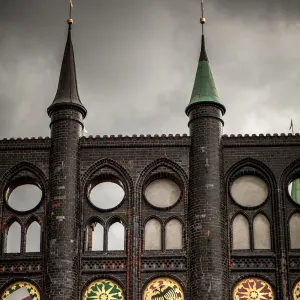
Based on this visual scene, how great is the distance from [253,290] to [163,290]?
146 inches

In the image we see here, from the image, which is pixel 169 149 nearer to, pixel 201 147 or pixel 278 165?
pixel 201 147

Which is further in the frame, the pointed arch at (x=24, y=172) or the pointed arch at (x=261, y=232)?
the pointed arch at (x=24, y=172)

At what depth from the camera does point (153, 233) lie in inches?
1786

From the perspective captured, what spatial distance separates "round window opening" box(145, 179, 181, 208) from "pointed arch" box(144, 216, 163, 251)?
738 mm

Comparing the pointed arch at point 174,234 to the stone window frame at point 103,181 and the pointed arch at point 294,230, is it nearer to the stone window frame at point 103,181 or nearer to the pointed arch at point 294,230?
the stone window frame at point 103,181

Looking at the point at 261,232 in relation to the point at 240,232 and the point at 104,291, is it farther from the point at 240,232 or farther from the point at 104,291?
the point at 104,291

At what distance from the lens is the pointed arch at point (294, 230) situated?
4510 centimetres

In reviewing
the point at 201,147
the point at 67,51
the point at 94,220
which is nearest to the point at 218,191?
the point at 201,147

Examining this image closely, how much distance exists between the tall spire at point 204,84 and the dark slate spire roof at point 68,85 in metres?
5.07

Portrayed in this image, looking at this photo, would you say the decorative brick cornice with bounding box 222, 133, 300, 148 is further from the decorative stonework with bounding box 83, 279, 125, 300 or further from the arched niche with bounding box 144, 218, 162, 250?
the decorative stonework with bounding box 83, 279, 125, 300

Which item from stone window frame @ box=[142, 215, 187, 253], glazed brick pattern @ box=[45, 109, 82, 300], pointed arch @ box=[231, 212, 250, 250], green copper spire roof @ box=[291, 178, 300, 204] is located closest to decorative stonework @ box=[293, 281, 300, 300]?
pointed arch @ box=[231, 212, 250, 250]

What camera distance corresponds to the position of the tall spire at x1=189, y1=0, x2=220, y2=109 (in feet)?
155

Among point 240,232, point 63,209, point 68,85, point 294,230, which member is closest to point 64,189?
point 63,209

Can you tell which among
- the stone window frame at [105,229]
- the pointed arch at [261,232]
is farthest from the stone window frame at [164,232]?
the pointed arch at [261,232]
